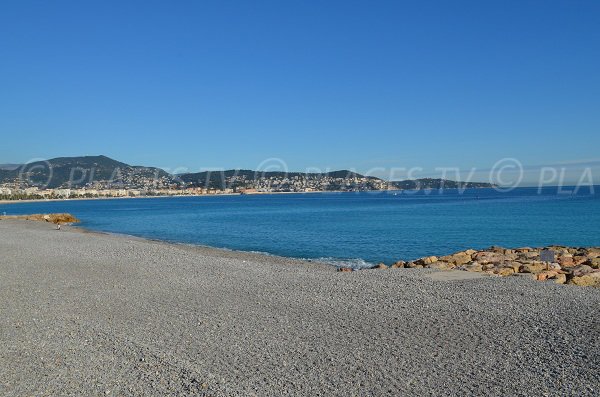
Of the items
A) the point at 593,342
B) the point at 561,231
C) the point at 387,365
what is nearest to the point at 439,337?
the point at 387,365

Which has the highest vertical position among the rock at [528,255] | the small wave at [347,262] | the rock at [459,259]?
the rock at [528,255]

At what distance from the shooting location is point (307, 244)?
111ft

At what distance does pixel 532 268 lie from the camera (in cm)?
1827

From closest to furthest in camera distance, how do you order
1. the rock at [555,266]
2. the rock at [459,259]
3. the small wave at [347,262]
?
the rock at [555,266], the rock at [459,259], the small wave at [347,262]

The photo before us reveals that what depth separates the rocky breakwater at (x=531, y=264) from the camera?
16531 mm

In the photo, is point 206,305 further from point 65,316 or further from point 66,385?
point 66,385

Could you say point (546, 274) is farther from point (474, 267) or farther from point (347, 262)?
point (347, 262)

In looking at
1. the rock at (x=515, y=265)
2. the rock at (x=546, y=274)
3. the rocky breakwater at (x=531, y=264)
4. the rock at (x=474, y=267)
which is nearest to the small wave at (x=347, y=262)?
the rocky breakwater at (x=531, y=264)

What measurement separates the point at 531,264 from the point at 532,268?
3.57 ft

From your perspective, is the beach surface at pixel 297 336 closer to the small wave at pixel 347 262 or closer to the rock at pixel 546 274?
the rock at pixel 546 274

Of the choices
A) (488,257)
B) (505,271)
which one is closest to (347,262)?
(488,257)

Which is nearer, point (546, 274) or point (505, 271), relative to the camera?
point (546, 274)

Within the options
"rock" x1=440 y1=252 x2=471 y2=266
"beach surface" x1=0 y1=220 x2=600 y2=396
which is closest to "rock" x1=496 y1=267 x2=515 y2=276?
"beach surface" x1=0 y1=220 x2=600 y2=396

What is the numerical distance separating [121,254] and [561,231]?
35613 millimetres
